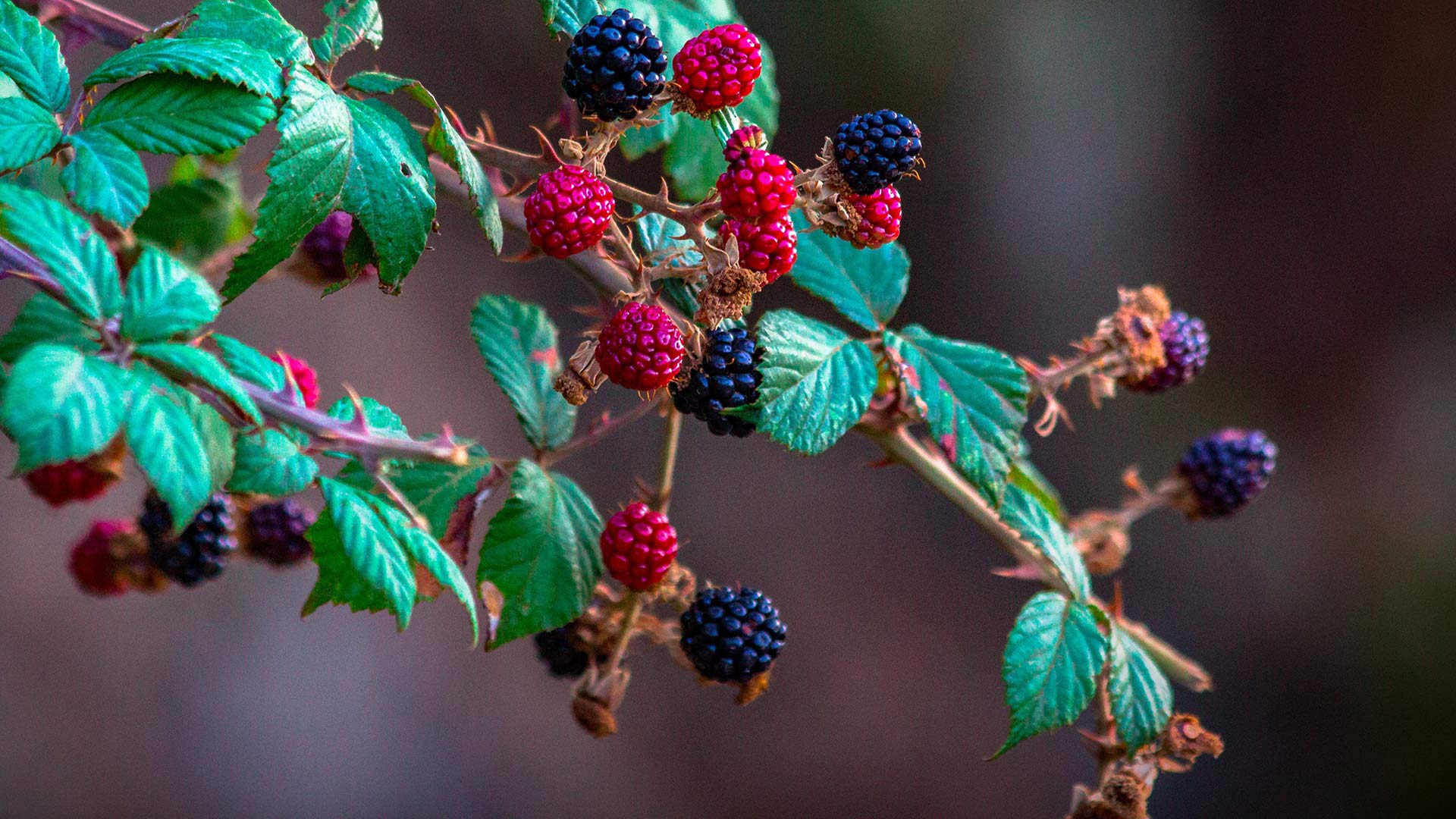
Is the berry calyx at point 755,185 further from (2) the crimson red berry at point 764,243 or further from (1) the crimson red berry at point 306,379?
(1) the crimson red berry at point 306,379

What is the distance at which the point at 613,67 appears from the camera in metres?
0.45

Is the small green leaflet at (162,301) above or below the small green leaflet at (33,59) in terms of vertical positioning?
below

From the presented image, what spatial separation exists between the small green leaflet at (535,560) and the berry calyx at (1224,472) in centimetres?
42

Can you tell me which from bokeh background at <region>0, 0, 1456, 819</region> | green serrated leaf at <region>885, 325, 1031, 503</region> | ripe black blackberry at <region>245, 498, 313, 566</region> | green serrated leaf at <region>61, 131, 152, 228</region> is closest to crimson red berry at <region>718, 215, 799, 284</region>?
green serrated leaf at <region>885, 325, 1031, 503</region>

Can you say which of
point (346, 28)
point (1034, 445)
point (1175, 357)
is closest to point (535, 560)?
point (346, 28)

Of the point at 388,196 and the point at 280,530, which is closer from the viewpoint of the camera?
the point at 388,196

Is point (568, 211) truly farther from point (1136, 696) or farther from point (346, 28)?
point (1136, 696)

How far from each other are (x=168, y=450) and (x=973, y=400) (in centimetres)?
37

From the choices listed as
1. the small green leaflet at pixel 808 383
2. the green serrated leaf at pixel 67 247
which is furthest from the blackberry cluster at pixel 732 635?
the green serrated leaf at pixel 67 247

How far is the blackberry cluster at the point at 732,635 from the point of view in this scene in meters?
0.58

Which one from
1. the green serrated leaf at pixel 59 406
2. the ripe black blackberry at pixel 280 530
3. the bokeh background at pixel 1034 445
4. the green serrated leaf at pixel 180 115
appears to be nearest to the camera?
the green serrated leaf at pixel 59 406

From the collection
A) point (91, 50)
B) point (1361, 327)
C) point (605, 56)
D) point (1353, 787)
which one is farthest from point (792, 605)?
point (605, 56)

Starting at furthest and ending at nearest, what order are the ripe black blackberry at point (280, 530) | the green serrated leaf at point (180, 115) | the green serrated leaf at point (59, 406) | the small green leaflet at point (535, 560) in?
1. the ripe black blackberry at point (280, 530)
2. the small green leaflet at point (535, 560)
3. the green serrated leaf at point (180, 115)
4. the green serrated leaf at point (59, 406)

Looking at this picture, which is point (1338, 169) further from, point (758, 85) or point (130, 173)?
point (130, 173)
